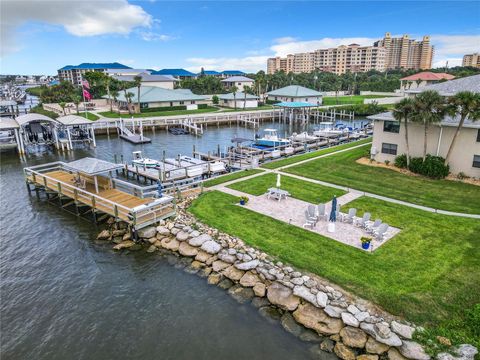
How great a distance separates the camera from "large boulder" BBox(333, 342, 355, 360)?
11.3 m

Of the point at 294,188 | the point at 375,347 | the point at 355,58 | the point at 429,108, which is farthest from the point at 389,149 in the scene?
the point at 355,58

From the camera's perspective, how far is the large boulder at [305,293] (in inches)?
515

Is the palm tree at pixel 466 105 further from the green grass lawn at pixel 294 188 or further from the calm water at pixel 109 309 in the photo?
the calm water at pixel 109 309

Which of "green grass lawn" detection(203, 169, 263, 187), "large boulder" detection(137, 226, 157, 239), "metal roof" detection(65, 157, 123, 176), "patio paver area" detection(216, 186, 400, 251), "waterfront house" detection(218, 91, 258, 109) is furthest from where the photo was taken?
"waterfront house" detection(218, 91, 258, 109)

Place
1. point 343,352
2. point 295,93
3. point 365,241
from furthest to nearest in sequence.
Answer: point 295,93 → point 365,241 → point 343,352

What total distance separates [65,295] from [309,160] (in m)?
24.5

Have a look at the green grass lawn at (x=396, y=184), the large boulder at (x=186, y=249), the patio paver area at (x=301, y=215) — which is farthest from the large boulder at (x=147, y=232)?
the green grass lawn at (x=396, y=184)

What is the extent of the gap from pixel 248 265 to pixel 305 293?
120 inches

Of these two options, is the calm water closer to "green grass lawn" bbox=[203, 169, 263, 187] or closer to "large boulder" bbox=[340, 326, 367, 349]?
"large boulder" bbox=[340, 326, 367, 349]

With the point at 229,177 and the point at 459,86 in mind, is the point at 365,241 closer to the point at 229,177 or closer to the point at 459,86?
the point at 229,177

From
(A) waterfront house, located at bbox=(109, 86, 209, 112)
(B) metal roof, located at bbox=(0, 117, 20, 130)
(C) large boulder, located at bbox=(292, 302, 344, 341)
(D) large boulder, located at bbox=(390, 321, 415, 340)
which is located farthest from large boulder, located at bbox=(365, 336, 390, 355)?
(A) waterfront house, located at bbox=(109, 86, 209, 112)

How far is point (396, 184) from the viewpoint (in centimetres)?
2512

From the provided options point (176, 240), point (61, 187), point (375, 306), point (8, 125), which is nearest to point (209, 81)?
point (8, 125)

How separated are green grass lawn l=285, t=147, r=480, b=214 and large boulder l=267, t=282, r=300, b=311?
12.8 meters
